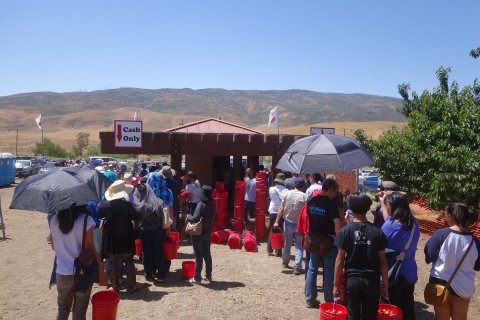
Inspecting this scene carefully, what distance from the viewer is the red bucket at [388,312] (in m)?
4.14

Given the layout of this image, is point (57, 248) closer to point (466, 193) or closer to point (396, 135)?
point (466, 193)

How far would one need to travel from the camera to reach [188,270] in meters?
7.32

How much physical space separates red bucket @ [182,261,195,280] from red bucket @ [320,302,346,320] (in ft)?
10.7

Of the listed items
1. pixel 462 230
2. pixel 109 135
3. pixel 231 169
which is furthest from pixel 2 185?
pixel 462 230

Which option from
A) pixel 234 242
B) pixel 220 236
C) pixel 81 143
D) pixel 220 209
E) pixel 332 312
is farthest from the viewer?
pixel 81 143

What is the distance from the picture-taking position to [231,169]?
16.5 m

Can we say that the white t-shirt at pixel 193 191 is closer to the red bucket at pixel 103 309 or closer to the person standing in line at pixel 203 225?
the person standing in line at pixel 203 225

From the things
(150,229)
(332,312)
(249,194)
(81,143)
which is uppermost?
(81,143)

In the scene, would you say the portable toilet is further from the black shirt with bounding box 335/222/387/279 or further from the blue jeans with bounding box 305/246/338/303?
the black shirt with bounding box 335/222/387/279

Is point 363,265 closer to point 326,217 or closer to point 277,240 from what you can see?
point 326,217

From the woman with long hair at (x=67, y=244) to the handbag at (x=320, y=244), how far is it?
9.01 ft

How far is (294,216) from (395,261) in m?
3.44

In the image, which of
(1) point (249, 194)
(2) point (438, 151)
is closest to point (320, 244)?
(1) point (249, 194)

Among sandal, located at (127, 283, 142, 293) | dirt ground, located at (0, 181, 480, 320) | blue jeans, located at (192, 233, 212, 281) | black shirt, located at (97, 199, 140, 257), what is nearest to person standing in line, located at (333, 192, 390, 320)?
dirt ground, located at (0, 181, 480, 320)
